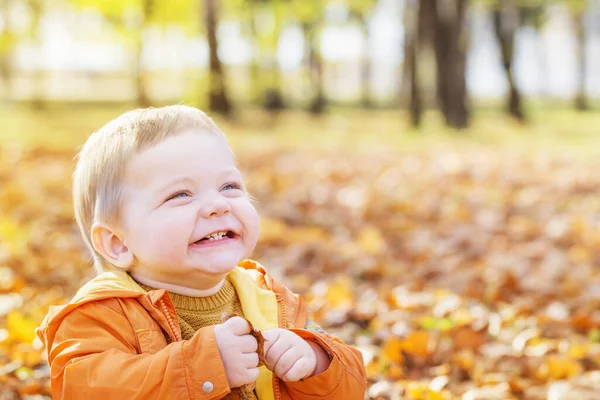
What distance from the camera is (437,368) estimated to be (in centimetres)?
309

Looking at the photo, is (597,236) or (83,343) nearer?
(83,343)

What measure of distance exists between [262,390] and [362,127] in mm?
17978

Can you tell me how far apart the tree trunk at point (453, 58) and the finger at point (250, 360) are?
14594 millimetres

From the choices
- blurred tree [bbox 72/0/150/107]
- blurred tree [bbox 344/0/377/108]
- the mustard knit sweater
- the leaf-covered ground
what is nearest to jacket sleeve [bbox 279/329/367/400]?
the mustard knit sweater

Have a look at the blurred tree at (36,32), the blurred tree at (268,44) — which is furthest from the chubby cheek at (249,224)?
the blurred tree at (36,32)

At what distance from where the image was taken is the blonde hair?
179 centimetres

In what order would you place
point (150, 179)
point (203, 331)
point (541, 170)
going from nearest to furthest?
point (203, 331) < point (150, 179) < point (541, 170)

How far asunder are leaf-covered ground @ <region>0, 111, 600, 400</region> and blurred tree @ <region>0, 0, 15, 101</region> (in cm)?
1044

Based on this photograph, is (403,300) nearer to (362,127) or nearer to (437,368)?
(437,368)

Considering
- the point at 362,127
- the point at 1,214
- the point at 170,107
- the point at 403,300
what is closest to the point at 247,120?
the point at 362,127

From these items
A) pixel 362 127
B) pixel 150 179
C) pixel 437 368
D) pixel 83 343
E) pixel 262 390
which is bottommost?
pixel 362 127

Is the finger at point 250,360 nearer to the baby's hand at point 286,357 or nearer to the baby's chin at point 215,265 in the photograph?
the baby's hand at point 286,357

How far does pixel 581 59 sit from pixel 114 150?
3271cm

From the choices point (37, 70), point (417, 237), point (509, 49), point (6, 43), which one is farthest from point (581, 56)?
point (417, 237)
